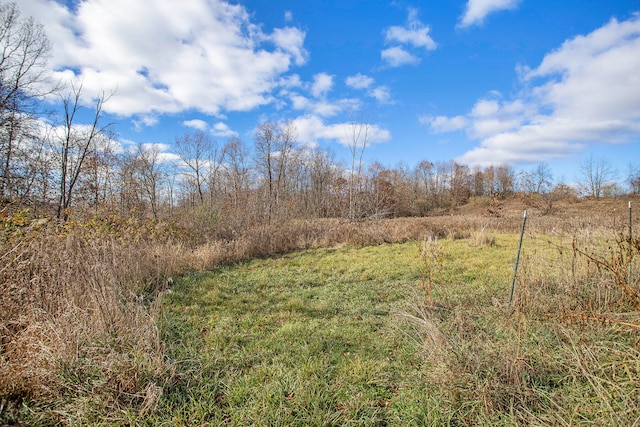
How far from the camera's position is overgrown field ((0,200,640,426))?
213cm

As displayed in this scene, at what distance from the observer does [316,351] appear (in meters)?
3.18

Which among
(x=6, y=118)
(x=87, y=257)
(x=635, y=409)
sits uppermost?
(x=6, y=118)

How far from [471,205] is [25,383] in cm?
3883

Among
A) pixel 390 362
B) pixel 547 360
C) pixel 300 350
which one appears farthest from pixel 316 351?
pixel 547 360

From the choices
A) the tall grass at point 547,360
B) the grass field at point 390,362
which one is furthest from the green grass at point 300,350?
the tall grass at point 547,360

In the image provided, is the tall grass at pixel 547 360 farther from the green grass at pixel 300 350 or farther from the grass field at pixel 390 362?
the green grass at pixel 300 350

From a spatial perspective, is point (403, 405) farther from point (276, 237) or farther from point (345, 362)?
point (276, 237)

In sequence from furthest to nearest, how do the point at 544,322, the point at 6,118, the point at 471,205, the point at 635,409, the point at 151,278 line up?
the point at 471,205, the point at 6,118, the point at 151,278, the point at 544,322, the point at 635,409

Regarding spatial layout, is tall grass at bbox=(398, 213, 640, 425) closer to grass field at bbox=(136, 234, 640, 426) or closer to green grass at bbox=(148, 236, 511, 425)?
grass field at bbox=(136, 234, 640, 426)

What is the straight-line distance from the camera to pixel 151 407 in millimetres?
2250

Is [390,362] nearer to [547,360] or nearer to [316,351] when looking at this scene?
[316,351]

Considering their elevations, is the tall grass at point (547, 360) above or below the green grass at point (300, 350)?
above

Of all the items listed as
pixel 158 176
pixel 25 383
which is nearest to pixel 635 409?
pixel 25 383

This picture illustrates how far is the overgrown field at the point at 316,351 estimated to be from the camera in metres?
2.13
